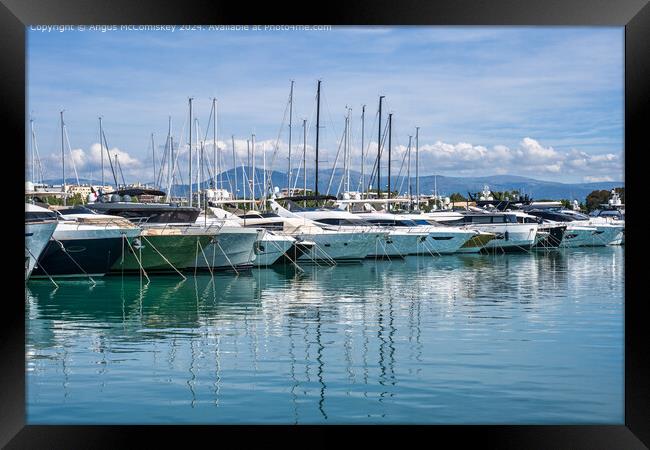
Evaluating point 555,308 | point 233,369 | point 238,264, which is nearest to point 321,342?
point 233,369

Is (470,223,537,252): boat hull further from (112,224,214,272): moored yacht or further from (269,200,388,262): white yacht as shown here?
(112,224,214,272): moored yacht

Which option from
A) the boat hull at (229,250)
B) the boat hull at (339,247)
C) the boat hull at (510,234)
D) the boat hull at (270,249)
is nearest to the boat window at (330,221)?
the boat hull at (339,247)

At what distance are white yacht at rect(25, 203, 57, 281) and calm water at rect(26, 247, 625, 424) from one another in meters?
0.78

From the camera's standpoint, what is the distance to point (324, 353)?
9.96 metres

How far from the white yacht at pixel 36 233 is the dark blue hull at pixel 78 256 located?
1.13 metres

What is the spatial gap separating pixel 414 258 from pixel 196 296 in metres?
14.5

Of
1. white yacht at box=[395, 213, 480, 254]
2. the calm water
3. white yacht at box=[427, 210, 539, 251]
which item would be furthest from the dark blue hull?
white yacht at box=[427, 210, 539, 251]

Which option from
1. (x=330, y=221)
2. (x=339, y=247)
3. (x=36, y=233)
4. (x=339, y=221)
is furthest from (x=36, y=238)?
(x=339, y=221)

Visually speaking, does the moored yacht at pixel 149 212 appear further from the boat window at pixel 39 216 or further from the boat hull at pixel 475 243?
the boat hull at pixel 475 243

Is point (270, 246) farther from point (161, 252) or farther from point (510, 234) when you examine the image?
point (510, 234)

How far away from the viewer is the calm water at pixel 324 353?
7.03m

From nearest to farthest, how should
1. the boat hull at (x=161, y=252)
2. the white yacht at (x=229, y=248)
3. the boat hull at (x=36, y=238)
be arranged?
1. the boat hull at (x=36, y=238)
2. the boat hull at (x=161, y=252)
3. the white yacht at (x=229, y=248)
